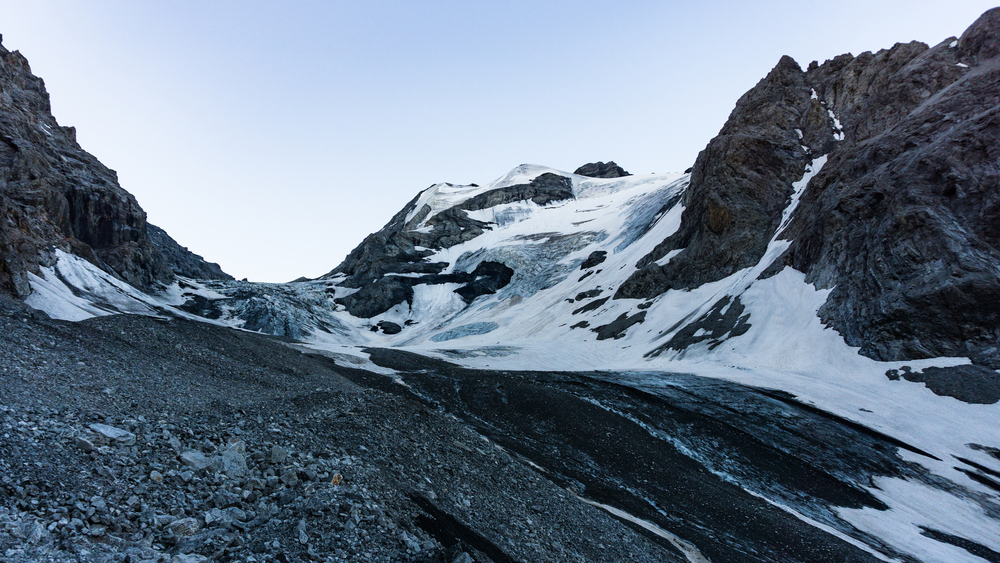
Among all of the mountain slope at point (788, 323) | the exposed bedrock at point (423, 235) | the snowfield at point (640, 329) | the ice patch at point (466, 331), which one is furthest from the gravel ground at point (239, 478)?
the exposed bedrock at point (423, 235)

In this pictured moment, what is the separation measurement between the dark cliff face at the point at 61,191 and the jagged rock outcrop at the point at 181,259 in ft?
64.8

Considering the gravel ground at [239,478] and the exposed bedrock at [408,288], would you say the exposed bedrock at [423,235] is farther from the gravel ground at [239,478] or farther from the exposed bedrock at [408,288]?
the gravel ground at [239,478]

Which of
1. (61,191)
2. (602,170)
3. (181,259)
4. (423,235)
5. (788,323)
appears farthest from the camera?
(602,170)

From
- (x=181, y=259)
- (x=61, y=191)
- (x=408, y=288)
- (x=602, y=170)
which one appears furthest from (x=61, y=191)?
(x=602, y=170)

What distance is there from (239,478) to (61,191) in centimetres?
8235

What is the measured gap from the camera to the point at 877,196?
4212 cm

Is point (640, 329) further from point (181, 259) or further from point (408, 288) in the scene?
point (181, 259)

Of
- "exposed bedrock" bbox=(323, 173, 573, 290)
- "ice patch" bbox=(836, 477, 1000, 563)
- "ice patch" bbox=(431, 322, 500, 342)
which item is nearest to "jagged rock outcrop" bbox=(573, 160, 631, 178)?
"exposed bedrock" bbox=(323, 173, 573, 290)

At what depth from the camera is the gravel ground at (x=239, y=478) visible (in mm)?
6668

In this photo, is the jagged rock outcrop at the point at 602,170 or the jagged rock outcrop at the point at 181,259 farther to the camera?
the jagged rock outcrop at the point at 602,170

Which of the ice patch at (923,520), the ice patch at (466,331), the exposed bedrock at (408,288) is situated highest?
the exposed bedrock at (408,288)

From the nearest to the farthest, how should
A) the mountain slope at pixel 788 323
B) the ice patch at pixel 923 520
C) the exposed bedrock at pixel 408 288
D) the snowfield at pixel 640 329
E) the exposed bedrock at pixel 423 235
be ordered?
the ice patch at pixel 923 520, the mountain slope at pixel 788 323, the snowfield at pixel 640 329, the exposed bedrock at pixel 408 288, the exposed bedrock at pixel 423 235

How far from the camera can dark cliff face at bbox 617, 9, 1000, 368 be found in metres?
33.1

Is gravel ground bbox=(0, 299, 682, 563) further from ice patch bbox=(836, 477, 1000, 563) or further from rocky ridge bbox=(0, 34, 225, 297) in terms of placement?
rocky ridge bbox=(0, 34, 225, 297)
